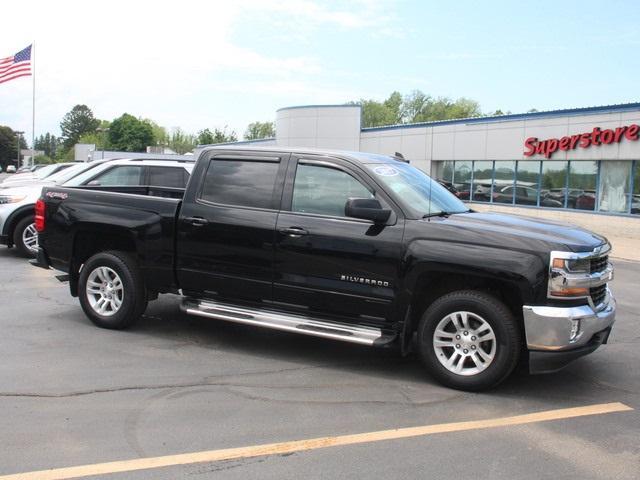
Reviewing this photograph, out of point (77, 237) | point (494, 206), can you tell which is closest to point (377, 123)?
point (494, 206)

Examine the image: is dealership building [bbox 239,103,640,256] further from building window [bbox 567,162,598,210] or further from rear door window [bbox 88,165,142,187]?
rear door window [bbox 88,165,142,187]

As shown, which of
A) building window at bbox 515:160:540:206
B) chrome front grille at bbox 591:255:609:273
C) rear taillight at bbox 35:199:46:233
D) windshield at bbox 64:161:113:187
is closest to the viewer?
chrome front grille at bbox 591:255:609:273

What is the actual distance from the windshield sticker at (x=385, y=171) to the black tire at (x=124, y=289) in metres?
2.62

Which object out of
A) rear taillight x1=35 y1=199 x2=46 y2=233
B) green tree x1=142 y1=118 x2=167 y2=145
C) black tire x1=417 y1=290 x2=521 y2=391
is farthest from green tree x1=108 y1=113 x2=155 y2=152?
black tire x1=417 y1=290 x2=521 y2=391

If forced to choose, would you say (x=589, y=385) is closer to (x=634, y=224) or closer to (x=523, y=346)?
(x=523, y=346)

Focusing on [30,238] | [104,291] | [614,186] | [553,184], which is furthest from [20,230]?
[553,184]

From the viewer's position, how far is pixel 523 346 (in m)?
4.86

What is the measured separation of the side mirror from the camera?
5.02 metres

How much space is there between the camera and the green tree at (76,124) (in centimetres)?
16741

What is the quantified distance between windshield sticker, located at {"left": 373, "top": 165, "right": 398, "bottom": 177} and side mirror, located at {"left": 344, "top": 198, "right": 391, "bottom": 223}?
49cm

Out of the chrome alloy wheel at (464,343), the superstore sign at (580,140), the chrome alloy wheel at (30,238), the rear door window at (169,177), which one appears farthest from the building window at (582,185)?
the chrome alloy wheel at (464,343)

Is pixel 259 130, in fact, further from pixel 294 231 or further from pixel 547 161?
pixel 294 231

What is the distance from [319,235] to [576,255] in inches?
80.0

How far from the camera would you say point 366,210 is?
501cm
